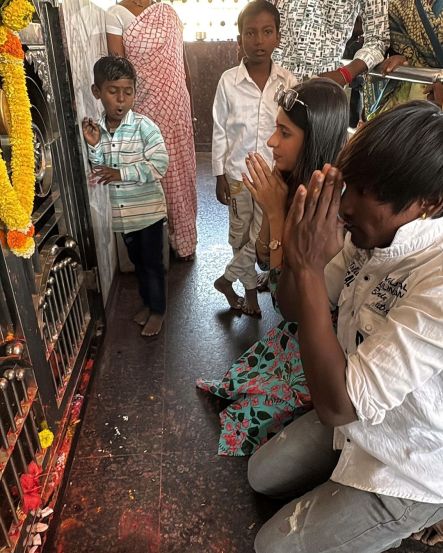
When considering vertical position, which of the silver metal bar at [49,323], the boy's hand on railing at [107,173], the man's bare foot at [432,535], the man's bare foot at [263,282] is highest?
the boy's hand on railing at [107,173]

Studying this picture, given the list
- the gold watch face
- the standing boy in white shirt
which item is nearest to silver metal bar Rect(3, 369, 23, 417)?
the gold watch face

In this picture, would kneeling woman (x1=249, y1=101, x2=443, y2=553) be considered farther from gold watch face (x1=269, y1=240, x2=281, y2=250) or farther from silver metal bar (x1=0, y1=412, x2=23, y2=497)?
silver metal bar (x1=0, y1=412, x2=23, y2=497)

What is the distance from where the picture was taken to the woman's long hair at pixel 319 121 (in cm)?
140

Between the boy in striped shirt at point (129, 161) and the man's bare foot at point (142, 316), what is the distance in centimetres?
10

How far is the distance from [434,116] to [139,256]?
4.95ft

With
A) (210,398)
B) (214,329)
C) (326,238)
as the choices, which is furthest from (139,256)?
(326,238)

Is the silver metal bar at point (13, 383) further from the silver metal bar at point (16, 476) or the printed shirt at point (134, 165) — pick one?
the printed shirt at point (134, 165)

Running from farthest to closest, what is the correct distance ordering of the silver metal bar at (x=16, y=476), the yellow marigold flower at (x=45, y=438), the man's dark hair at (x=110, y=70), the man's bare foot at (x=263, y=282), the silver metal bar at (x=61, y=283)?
the man's bare foot at (x=263, y=282) < the man's dark hair at (x=110, y=70) < the silver metal bar at (x=61, y=283) < the yellow marigold flower at (x=45, y=438) < the silver metal bar at (x=16, y=476)

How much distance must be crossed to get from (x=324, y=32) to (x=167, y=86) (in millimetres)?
848

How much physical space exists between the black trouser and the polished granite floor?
0.50 ft

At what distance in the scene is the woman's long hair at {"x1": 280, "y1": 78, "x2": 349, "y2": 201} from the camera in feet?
4.60

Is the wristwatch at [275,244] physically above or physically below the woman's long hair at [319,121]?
below

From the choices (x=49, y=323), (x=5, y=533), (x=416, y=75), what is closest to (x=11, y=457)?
(x=5, y=533)

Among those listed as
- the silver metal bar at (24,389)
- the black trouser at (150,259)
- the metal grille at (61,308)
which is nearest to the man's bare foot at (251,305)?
the black trouser at (150,259)
